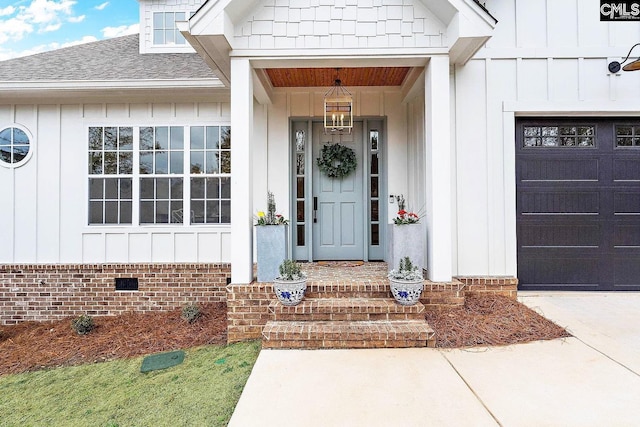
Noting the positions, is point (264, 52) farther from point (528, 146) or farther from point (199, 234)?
point (528, 146)

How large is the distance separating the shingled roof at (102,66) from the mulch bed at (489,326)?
4.54 meters

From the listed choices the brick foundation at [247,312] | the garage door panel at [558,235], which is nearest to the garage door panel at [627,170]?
the garage door panel at [558,235]

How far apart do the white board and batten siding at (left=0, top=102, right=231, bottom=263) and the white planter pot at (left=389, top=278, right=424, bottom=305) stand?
292 centimetres

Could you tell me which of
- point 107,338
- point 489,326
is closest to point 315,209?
→ point 489,326

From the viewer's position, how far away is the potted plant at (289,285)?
3.63 meters

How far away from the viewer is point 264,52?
13.1ft

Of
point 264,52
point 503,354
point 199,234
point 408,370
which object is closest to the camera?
point 408,370

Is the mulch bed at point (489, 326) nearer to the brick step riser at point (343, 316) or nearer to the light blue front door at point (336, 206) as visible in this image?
the brick step riser at point (343, 316)

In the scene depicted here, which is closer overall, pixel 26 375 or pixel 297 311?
pixel 297 311

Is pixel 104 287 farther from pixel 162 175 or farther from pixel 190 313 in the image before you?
pixel 162 175

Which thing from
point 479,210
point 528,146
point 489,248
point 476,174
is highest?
point 528,146

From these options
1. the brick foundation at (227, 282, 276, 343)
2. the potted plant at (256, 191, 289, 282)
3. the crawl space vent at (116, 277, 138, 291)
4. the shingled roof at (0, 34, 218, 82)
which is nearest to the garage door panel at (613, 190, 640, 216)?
the potted plant at (256, 191, 289, 282)

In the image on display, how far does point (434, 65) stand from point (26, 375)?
19.2 ft

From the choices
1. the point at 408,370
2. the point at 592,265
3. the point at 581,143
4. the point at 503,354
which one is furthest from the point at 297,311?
the point at 581,143
